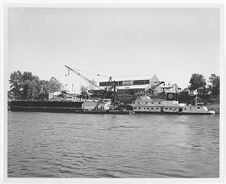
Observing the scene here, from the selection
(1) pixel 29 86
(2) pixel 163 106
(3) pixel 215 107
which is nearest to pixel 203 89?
(3) pixel 215 107

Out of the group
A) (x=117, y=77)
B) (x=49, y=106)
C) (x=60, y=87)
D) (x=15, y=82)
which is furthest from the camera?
(x=49, y=106)

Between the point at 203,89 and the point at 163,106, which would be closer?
the point at 203,89

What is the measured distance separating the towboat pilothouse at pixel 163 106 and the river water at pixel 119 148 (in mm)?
101

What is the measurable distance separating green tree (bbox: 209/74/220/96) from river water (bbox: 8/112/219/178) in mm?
224

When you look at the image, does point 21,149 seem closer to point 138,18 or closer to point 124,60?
point 124,60

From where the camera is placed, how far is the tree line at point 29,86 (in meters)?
2.86

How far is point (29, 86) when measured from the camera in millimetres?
3117

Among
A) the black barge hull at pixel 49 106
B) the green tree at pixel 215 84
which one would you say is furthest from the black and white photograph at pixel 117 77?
the black barge hull at pixel 49 106

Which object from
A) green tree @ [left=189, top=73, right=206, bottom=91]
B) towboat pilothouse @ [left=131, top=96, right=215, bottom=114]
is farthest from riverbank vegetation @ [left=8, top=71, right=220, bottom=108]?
towboat pilothouse @ [left=131, top=96, right=215, bottom=114]

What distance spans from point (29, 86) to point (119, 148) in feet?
3.73

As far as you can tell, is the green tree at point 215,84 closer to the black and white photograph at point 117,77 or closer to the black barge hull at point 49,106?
the black and white photograph at point 117,77

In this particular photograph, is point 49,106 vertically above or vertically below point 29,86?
below

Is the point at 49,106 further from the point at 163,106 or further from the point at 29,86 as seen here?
the point at 163,106
